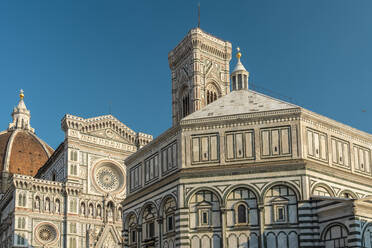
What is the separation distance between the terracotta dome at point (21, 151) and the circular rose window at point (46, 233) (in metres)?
35.7

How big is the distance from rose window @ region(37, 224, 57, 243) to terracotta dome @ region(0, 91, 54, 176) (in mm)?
35703

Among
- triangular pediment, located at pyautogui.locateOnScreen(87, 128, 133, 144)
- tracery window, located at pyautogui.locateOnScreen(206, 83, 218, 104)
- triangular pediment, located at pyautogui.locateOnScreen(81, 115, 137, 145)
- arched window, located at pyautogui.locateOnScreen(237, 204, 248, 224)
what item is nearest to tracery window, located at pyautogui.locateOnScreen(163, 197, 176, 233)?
arched window, located at pyautogui.locateOnScreen(237, 204, 248, 224)

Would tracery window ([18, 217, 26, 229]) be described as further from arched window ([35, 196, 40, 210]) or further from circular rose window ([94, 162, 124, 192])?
circular rose window ([94, 162, 124, 192])

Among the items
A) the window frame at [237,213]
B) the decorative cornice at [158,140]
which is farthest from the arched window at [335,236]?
the decorative cornice at [158,140]

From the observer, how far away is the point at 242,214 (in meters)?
28.5

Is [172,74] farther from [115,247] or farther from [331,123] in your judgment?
[331,123]

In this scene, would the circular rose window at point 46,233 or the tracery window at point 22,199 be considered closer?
the tracery window at point 22,199

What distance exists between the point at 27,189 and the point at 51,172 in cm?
1069

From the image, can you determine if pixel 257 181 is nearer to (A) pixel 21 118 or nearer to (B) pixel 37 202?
(B) pixel 37 202

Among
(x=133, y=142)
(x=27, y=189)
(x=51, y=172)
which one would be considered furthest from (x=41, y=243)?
(x=133, y=142)

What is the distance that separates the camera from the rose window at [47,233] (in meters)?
56.1

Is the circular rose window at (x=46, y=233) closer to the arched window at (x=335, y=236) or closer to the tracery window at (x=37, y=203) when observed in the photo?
the tracery window at (x=37, y=203)

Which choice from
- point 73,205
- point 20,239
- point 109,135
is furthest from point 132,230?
point 109,135

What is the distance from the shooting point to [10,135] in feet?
324
